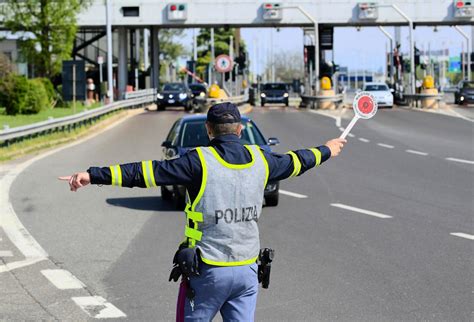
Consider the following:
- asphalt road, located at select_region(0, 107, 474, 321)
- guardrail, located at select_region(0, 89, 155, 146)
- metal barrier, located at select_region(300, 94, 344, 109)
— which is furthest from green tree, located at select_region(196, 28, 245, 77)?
asphalt road, located at select_region(0, 107, 474, 321)

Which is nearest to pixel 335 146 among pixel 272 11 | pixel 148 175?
pixel 148 175

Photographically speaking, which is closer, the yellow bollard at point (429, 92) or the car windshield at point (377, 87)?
the yellow bollard at point (429, 92)

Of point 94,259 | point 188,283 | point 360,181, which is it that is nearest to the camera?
point 188,283

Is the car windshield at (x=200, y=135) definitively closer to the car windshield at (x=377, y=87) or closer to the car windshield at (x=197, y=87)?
the car windshield at (x=377, y=87)

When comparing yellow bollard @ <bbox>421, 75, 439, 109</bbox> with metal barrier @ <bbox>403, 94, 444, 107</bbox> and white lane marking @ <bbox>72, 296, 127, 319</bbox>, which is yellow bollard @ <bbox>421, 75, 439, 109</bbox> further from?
white lane marking @ <bbox>72, 296, 127, 319</bbox>

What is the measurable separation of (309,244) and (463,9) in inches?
2049

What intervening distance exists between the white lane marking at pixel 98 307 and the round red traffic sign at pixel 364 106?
101 inches

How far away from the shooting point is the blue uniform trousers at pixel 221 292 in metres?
4.87

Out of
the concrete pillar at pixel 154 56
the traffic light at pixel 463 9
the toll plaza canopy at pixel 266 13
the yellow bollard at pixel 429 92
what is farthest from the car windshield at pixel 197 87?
the traffic light at pixel 463 9

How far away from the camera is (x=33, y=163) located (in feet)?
72.1

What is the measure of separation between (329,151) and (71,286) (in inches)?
156

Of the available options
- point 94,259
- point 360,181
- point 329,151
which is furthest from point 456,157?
point 329,151

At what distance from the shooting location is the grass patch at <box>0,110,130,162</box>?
24359mm

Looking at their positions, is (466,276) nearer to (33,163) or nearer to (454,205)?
(454,205)
